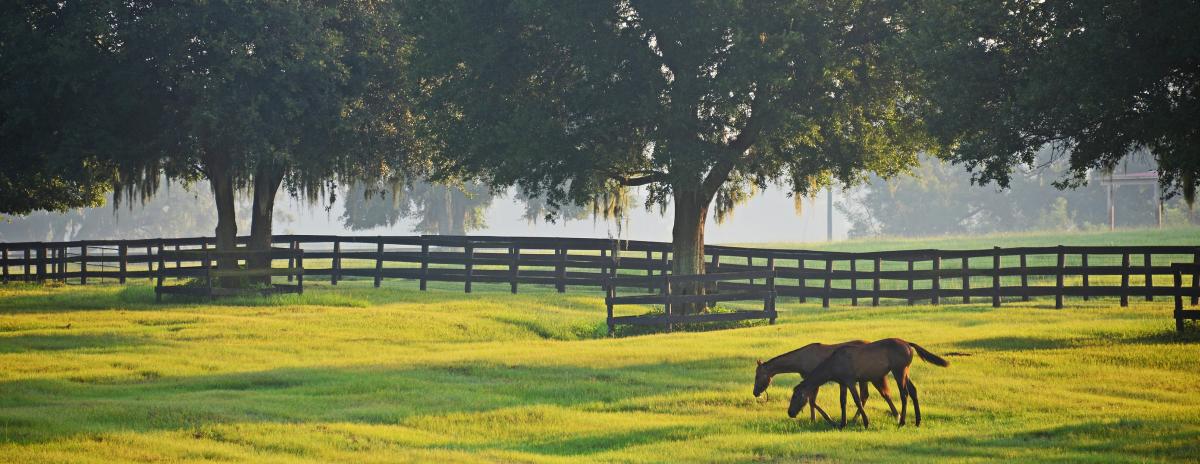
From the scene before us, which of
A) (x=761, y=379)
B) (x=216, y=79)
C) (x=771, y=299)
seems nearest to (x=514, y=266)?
(x=216, y=79)

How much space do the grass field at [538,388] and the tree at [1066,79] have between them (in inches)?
143

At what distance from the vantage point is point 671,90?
92.8ft

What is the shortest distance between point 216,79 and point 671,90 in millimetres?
12282

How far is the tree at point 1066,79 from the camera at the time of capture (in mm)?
21141

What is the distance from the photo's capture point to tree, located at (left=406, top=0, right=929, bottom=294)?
89.6ft

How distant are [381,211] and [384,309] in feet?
184

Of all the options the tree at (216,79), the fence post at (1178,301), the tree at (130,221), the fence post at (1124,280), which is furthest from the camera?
the tree at (130,221)

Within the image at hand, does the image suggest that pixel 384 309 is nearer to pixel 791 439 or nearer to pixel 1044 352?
pixel 1044 352

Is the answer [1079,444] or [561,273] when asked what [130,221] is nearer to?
[561,273]

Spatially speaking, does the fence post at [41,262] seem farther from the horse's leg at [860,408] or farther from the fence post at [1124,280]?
the horse's leg at [860,408]

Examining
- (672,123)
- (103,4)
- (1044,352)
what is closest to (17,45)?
(103,4)

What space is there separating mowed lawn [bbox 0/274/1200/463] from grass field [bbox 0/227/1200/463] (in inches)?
2.2

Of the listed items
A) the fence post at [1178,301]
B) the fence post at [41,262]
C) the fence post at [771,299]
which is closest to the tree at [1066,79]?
the fence post at [1178,301]

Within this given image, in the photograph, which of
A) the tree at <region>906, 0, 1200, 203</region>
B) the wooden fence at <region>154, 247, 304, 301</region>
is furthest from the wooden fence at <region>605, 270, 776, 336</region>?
the wooden fence at <region>154, 247, 304, 301</region>
